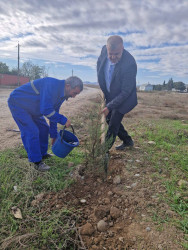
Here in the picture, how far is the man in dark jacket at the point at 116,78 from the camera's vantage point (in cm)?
290

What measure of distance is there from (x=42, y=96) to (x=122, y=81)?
4.24 ft

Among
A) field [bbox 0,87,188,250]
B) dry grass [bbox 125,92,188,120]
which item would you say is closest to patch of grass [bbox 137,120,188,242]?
field [bbox 0,87,188,250]

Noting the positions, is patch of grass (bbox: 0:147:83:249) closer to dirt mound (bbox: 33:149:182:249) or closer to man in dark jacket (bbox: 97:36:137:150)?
dirt mound (bbox: 33:149:182:249)

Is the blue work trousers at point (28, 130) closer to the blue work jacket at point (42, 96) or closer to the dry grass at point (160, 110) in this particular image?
the blue work jacket at point (42, 96)

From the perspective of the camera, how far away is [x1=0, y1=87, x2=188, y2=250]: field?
5.75 feet

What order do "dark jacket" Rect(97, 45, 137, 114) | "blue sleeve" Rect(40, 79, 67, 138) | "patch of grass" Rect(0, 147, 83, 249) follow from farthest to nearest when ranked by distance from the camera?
"dark jacket" Rect(97, 45, 137, 114) < "blue sleeve" Rect(40, 79, 67, 138) < "patch of grass" Rect(0, 147, 83, 249)

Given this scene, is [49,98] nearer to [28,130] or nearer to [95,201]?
[28,130]

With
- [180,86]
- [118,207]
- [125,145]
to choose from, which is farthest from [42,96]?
[180,86]

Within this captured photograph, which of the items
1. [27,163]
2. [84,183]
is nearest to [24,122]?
[27,163]

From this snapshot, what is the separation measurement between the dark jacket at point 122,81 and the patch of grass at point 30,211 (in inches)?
47.2

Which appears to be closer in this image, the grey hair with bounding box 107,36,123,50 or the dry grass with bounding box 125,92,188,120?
the grey hair with bounding box 107,36,123,50

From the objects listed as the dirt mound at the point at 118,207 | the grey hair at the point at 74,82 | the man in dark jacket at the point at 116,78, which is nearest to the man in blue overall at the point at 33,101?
the grey hair at the point at 74,82

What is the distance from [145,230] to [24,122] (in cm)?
202

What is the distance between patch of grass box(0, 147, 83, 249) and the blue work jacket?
79cm
